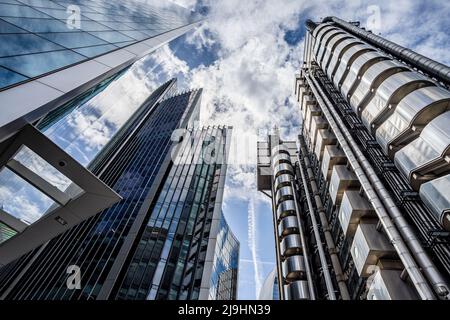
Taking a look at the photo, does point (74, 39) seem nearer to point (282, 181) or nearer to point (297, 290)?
point (297, 290)

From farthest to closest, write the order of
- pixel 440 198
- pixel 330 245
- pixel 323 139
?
pixel 323 139 → pixel 330 245 → pixel 440 198

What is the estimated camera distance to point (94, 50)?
1023 cm

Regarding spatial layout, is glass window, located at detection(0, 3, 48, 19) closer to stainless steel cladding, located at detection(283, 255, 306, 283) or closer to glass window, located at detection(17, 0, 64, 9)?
glass window, located at detection(17, 0, 64, 9)

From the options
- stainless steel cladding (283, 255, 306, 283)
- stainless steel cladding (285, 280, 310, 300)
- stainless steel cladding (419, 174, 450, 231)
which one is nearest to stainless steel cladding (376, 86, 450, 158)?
stainless steel cladding (419, 174, 450, 231)

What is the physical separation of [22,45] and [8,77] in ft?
6.51

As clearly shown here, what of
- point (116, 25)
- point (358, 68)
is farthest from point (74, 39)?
point (358, 68)

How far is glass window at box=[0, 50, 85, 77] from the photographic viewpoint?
6822 mm

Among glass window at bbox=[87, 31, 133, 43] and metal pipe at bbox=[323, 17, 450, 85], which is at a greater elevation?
metal pipe at bbox=[323, 17, 450, 85]

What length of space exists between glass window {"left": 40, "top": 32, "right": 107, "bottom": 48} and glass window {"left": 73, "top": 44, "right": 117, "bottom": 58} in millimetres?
220

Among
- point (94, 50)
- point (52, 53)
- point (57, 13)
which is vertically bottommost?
point (52, 53)

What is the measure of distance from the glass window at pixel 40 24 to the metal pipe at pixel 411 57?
1997 cm
